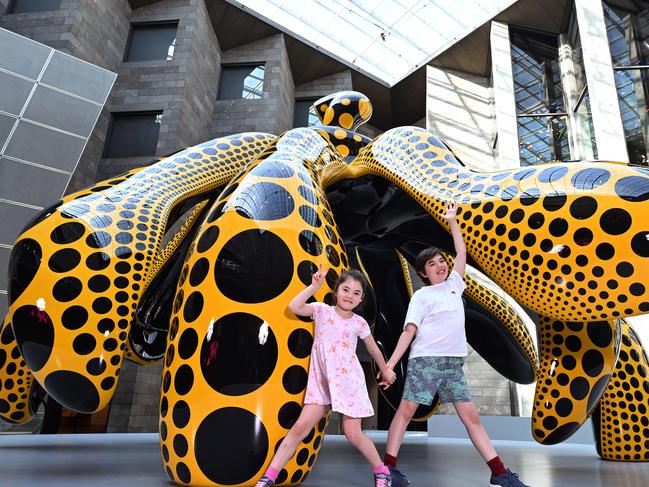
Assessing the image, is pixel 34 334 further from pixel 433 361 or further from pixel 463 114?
pixel 463 114

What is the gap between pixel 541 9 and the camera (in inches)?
777

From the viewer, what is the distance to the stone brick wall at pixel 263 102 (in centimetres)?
1902

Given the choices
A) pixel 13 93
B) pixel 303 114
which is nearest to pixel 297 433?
pixel 13 93

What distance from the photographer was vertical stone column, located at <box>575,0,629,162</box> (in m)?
15.1

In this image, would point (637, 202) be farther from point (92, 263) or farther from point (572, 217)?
point (92, 263)

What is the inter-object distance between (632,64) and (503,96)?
4.80 m

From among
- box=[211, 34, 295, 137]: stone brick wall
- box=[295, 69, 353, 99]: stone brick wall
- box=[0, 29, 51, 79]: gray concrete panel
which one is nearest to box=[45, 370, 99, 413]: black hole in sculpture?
box=[0, 29, 51, 79]: gray concrete panel

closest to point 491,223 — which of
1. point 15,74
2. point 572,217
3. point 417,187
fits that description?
point 572,217

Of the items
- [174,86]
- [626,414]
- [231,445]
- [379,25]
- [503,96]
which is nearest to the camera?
[231,445]

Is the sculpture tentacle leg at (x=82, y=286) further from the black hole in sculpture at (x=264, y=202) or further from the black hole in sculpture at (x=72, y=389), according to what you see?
the black hole in sculpture at (x=264, y=202)

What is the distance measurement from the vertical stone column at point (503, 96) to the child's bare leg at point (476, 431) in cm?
1742

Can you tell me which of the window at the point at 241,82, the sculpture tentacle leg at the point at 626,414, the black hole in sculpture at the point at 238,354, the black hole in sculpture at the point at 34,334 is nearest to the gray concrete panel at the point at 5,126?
the black hole in sculpture at the point at 34,334

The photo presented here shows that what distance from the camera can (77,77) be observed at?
12148mm

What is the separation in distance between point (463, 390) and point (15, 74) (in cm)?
1257
